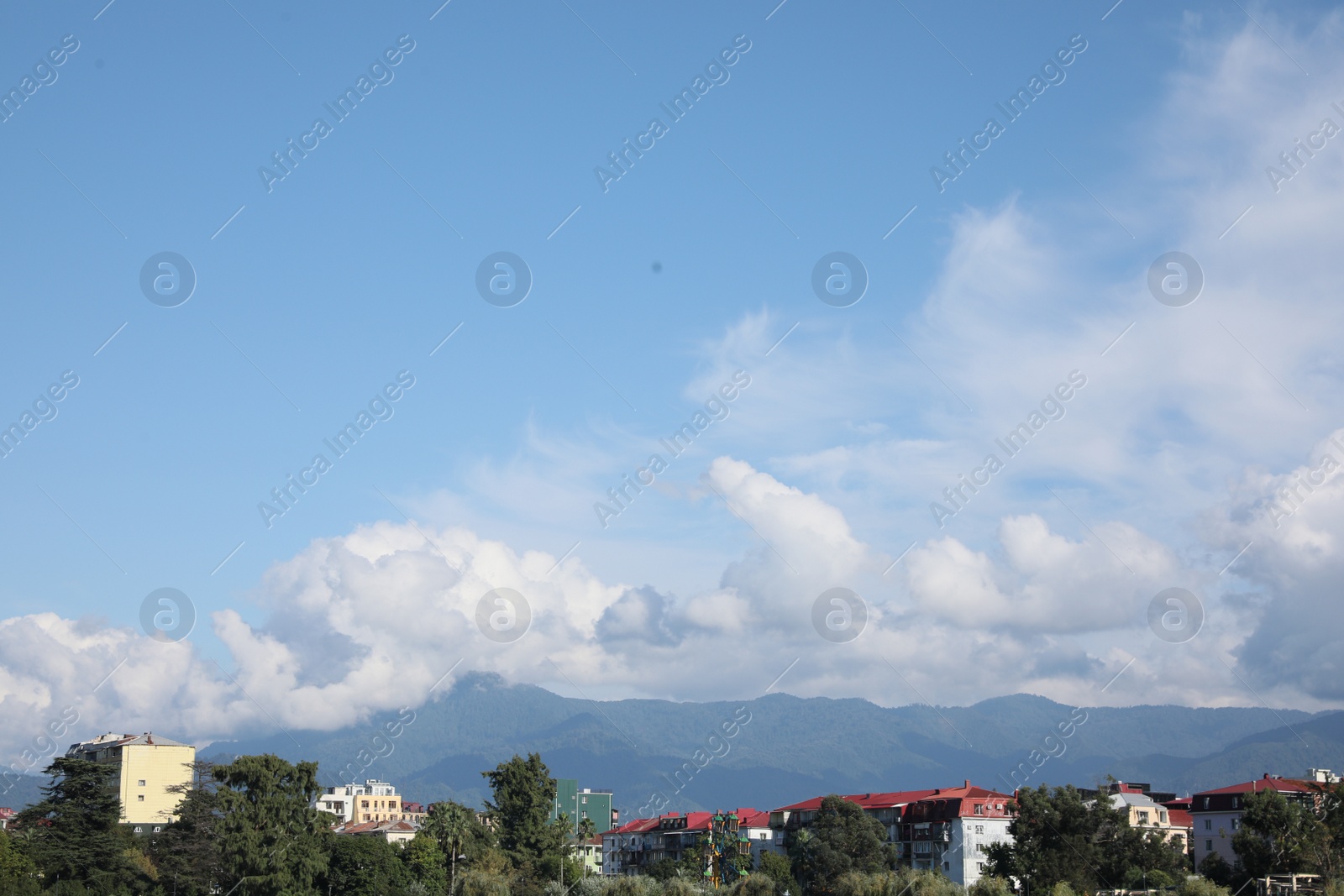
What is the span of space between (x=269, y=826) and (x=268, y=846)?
4.38ft

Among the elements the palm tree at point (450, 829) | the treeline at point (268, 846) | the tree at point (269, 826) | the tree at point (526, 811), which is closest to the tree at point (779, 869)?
the treeline at point (268, 846)

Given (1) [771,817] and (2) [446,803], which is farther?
(1) [771,817]

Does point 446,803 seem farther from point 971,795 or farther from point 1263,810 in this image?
point 1263,810

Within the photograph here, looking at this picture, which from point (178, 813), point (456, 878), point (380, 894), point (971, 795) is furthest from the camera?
point (971, 795)

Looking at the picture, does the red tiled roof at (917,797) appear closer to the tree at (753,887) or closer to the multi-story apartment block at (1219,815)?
the multi-story apartment block at (1219,815)

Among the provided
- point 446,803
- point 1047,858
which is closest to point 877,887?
point 1047,858

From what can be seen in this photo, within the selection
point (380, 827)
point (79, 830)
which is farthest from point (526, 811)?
point (380, 827)

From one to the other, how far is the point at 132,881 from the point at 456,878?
25.4 m

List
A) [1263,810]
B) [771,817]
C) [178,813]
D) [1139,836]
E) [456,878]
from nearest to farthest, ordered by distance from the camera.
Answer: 1. [1263,810]
2. [1139,836]
3. [456,878]
4. [178,813]
5. [771,817]

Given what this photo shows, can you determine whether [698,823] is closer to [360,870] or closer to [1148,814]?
[1148,814]

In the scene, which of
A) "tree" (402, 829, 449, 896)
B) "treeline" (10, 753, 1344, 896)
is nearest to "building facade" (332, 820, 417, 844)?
"treeline" (10, 753, 1344, 896)

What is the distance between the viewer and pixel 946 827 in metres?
125

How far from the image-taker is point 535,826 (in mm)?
103750

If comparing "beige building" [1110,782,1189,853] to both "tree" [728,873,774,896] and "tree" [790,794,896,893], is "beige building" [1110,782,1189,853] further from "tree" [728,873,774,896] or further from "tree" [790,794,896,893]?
"tree" [728,873,774,896]
